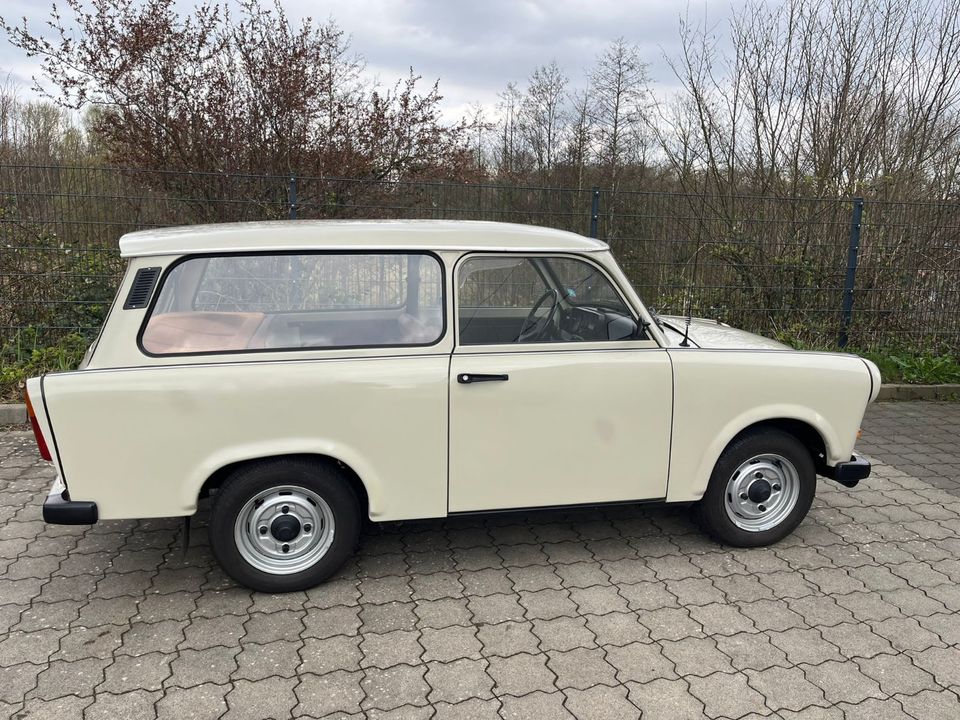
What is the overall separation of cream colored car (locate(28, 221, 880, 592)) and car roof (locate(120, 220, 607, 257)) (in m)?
0.01

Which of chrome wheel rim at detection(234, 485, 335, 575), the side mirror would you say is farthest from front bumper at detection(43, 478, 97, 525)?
the side mirror

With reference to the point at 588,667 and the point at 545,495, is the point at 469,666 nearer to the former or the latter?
the point at 588,667

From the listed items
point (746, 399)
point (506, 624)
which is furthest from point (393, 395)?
point (746, 399)

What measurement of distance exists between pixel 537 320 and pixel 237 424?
1.54m

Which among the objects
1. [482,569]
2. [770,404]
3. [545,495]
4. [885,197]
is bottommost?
[482,569]

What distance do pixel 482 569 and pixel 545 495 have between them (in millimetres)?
547

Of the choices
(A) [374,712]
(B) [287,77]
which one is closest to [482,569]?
(A) [374,712]

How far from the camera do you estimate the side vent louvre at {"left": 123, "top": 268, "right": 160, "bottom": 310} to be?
10.4 feet

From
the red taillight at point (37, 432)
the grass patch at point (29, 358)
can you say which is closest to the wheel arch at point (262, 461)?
the red taillight at point (37, 432)

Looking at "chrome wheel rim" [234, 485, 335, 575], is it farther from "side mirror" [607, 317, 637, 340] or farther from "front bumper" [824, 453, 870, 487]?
"front bumper" [824, 453, 870, 487]

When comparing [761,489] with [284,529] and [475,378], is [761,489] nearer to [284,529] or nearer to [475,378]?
[475,378]

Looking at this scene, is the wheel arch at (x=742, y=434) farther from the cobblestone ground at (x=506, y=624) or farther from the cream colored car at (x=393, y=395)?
the cobblestone ground at (x=506, y=624)

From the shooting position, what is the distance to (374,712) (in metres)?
2.65

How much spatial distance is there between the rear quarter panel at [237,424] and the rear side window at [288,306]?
0.13 metres
